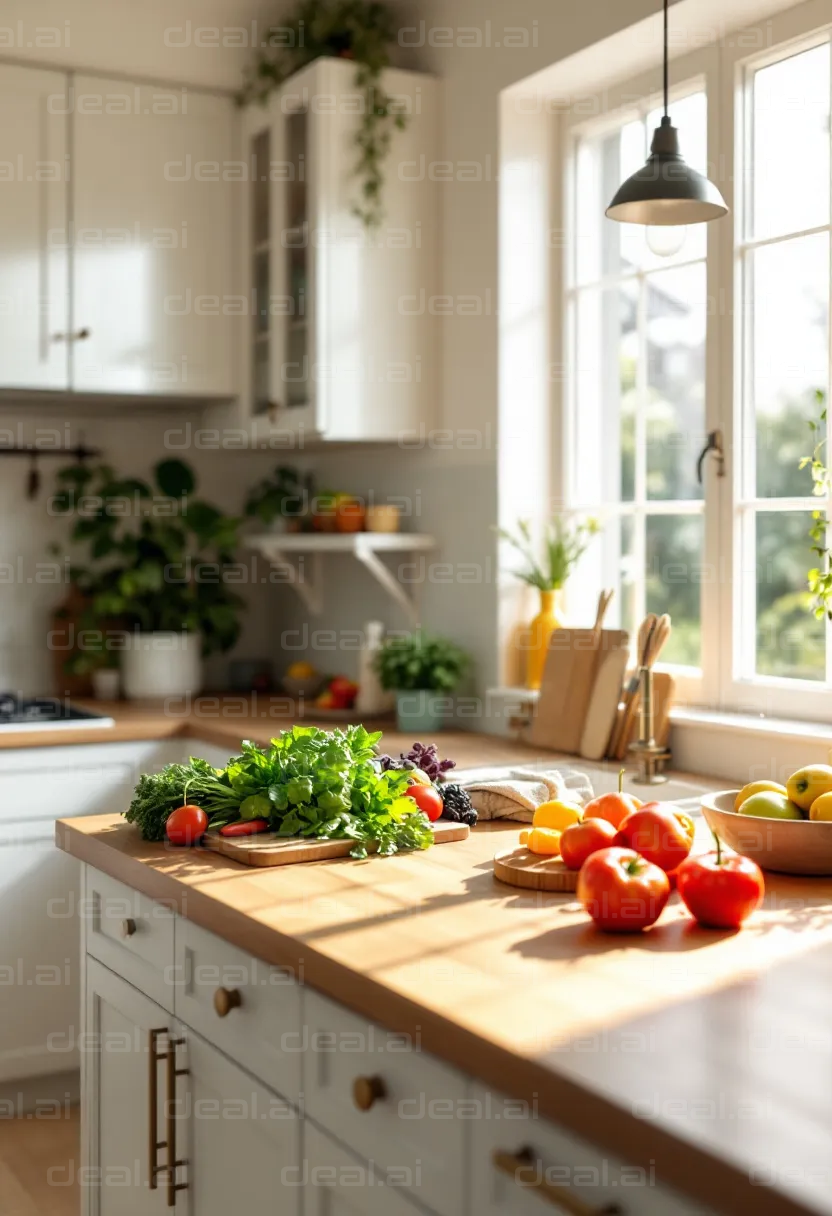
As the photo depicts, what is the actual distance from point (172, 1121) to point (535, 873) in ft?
2.06

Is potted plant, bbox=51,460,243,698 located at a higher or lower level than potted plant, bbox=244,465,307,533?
lower

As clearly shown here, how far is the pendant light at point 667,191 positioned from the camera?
1.98 m

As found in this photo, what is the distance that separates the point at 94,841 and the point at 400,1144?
847 mm

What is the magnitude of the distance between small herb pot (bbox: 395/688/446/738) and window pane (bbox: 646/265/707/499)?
2.34 ft

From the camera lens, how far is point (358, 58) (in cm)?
338

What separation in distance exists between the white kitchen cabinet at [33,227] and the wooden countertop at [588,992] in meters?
1.84

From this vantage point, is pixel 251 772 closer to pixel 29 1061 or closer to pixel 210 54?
pixel 29 1061

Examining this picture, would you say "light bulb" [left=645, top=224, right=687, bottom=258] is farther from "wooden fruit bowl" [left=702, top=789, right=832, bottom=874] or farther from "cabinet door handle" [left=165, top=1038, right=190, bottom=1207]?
"cabinet door handle" [left=165, top=1038, right=190, bottom=1207]

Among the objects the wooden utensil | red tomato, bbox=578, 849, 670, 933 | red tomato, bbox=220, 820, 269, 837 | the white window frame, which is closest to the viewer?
red tomato, bbox=578, 849, 670, 933

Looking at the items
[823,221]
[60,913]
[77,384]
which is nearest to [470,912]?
[823,221]

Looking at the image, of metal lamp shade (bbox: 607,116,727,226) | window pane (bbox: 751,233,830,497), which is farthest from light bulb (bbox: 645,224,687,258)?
window pane (bbox: 751,233,830,497)

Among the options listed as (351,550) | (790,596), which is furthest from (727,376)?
(790,596)

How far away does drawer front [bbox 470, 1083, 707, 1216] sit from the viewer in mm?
1118

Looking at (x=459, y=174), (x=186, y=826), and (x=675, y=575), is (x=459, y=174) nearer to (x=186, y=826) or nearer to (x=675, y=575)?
(x=675, y=575)
